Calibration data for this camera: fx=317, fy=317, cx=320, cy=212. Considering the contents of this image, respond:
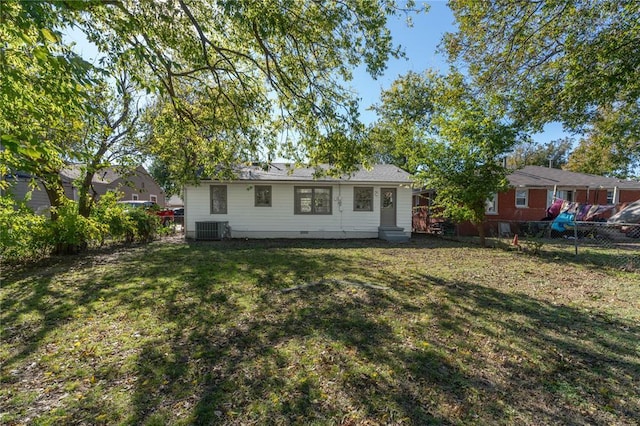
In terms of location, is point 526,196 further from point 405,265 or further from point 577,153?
point 577,153

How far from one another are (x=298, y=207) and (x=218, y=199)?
3.29 meters

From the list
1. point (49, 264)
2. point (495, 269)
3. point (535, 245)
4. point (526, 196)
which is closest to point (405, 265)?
point (495, 269)

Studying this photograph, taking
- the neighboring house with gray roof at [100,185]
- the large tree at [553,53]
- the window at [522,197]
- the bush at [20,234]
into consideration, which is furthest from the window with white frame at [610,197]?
the bush at [20,234]

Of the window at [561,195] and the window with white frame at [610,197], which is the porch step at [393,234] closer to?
the window at [561,195]

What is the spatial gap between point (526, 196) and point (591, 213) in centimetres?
341

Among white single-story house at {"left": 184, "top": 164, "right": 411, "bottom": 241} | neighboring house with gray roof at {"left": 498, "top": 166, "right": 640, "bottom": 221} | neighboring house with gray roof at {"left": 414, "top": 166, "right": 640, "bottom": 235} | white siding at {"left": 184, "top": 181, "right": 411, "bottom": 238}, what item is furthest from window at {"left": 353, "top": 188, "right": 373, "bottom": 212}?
neighboring house with gray roof at {"left": 498, "top": 166, "right": 640, "bottom": 221}

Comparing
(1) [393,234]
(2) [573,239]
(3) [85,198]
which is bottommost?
(2) [573,239]

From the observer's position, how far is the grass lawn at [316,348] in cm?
262

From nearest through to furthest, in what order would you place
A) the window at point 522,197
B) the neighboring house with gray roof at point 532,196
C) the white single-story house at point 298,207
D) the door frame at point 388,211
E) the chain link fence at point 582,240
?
the chain link fence at point 582,240 < the white single-story house at point 298,207 < the door frame at point 388,211 < the neighboring house with gray roof at point 532,196 < the window at point 522,197

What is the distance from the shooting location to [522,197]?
17.6 meters

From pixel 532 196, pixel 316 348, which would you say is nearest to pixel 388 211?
pixel 532 196

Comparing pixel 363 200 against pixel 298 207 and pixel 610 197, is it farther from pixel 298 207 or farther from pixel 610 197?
pixel 610 197

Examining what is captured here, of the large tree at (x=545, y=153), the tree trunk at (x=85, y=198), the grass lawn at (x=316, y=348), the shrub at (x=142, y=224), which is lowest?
the grass lawn at (x=316, y=348)

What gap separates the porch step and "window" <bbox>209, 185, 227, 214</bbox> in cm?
658
